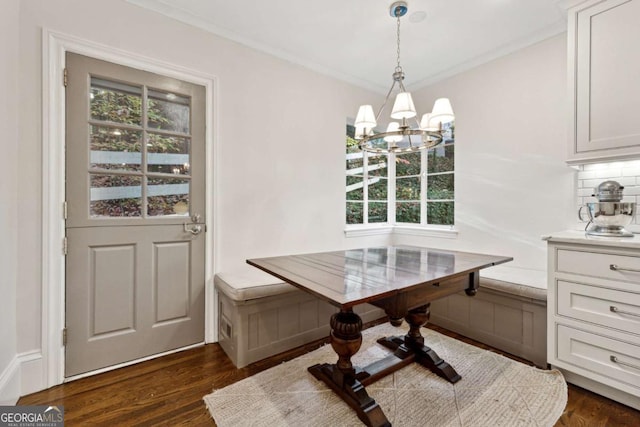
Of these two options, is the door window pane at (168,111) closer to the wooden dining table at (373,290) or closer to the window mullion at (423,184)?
the wooden dining table at (373,290)

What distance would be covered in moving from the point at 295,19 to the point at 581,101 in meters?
2.22

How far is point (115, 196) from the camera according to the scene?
81.6 inches

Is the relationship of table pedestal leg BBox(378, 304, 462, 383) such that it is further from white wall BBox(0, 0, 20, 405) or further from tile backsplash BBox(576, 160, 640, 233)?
white wall BBox(0, 0, 20, 405)

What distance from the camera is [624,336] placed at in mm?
1659

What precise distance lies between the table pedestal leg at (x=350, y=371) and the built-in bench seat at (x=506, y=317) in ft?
4.43

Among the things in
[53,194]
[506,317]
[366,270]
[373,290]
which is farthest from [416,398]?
[53,194]

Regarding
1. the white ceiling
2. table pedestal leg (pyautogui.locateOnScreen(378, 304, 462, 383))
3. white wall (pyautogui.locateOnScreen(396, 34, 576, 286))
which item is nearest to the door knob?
the white ceiling

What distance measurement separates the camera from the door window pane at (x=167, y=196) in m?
2.21

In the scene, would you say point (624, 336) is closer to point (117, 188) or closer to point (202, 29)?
point (117, 188)

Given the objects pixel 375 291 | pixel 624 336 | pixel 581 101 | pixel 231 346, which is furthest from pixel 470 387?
pixel 581 101

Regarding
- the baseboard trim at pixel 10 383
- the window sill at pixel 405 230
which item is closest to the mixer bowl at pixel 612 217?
the window sill at pixel 405 230

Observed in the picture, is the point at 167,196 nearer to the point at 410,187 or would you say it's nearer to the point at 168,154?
the point at 168,154

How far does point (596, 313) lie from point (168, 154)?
10.2ft

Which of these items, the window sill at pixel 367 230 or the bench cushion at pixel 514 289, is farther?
the window sill at pixel 367 230
